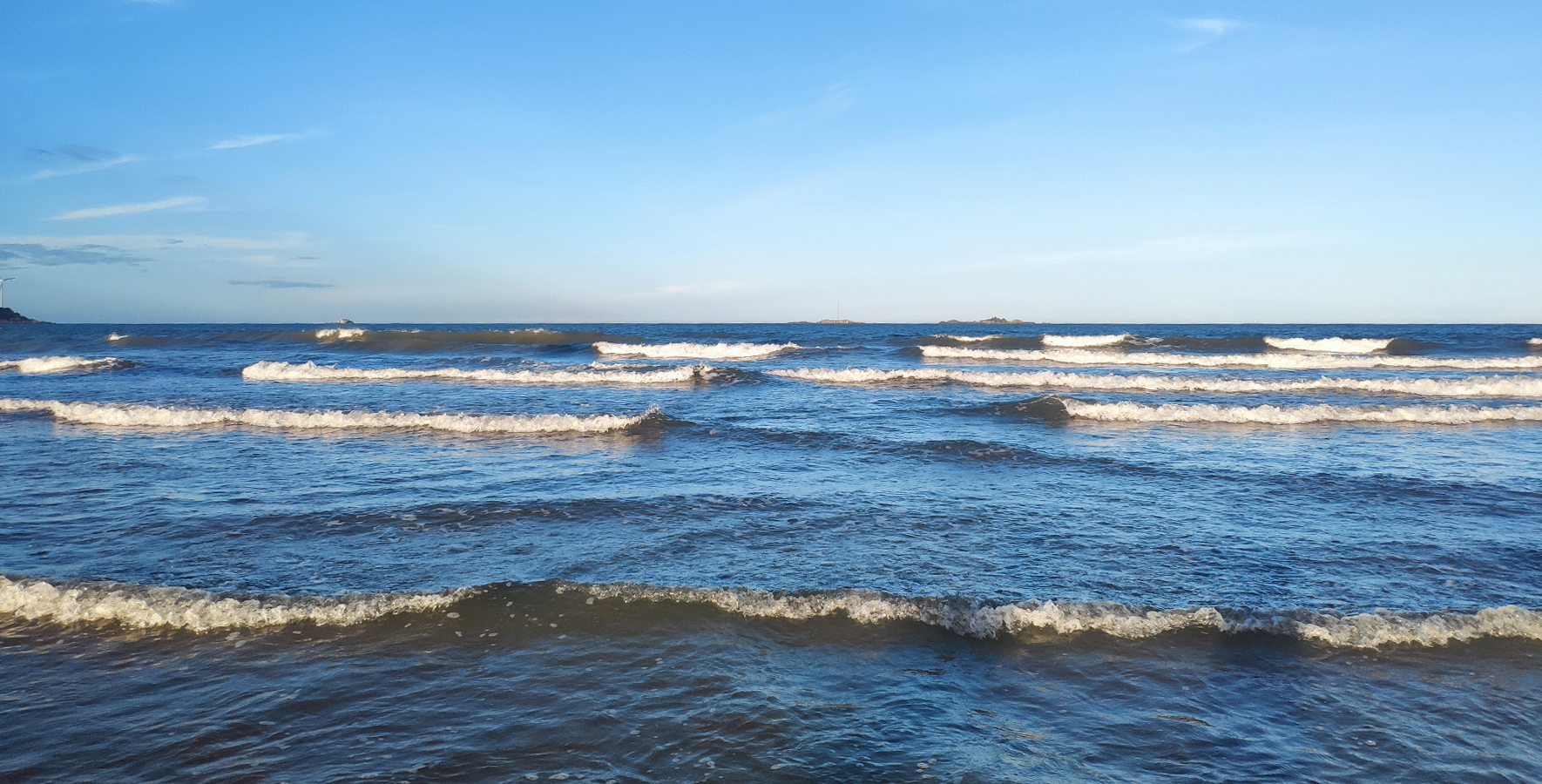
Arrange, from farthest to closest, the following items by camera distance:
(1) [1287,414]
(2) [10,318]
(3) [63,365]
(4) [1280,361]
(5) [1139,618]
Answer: (2) [10,318] < (4) [1280,361] < (3) [63,365] < (1) [1287,414] < (5) [1139,618]

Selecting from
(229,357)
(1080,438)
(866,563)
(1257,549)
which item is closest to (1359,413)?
(1080,438)

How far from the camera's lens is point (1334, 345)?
40781 mm

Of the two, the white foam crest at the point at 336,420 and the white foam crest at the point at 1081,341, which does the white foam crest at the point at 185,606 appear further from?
the white foam crest at the point at 1081,341

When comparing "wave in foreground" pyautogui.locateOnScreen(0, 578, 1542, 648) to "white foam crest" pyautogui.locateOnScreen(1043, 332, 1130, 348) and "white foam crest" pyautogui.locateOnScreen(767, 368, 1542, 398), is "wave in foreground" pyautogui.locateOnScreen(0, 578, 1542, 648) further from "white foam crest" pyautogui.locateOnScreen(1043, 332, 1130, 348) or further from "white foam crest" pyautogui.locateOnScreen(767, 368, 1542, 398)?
"white foam crest" pyautogui.locateOnScreen(1043, 332, 1130, 348)

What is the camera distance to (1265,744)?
365cm

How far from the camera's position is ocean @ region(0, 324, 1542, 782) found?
3615 millimetres

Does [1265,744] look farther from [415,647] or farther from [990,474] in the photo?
[990,474]

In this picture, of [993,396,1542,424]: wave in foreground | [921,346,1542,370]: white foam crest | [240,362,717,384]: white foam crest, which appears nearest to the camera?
[993,396,1542,424]: wave in foreground

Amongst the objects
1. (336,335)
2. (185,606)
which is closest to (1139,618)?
(185,606)

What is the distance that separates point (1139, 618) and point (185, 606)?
6.32 metres

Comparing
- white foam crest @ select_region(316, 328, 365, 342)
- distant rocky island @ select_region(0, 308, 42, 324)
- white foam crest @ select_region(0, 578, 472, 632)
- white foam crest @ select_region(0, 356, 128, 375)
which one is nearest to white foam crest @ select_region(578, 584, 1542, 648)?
white foam crest @ select_region(0, 578, 472, 632)

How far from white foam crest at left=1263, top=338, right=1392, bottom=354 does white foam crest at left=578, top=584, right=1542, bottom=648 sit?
41.5 metres

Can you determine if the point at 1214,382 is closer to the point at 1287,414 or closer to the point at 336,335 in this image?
the point at 1287,414

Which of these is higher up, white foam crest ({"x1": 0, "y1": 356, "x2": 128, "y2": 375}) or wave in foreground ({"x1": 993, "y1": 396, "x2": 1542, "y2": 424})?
white foam crest ({"x1": 0, "y1": 356, "x2": 128, "y2": 375})
